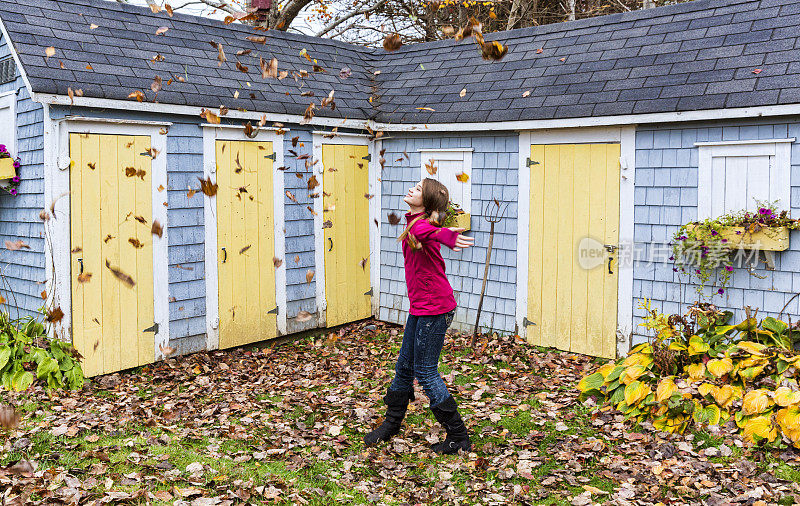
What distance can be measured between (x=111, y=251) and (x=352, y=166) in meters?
3.40

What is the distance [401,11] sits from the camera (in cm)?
1844

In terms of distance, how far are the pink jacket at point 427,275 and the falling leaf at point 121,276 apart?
3666 mm

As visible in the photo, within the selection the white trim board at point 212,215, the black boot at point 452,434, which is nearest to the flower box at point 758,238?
the black boot at point 452,434

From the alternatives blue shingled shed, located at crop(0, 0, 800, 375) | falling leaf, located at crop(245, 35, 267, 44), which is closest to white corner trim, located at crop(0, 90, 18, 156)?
blue shingled shed, located at crop(0, 0, 800, 375)

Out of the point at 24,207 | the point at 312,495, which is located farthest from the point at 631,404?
the point at 24,207

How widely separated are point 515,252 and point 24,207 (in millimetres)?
5273

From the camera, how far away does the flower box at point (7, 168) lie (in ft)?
22.5

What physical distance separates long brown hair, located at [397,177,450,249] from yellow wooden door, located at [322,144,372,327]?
430 centimetres

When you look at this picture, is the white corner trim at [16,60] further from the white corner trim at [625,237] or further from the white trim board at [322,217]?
the white corner trim at [625,237]

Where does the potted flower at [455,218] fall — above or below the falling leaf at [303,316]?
above

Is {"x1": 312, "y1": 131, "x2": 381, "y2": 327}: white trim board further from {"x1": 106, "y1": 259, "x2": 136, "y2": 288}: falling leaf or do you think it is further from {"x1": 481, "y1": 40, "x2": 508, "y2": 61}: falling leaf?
{"x1": 106, "y1": 259, "x2": 136, "y2": 288}: falling leaf

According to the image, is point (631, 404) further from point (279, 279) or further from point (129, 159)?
point (129, 159)

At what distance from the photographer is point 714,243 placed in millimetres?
6512

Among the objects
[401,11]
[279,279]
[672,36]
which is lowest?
[279,279]
